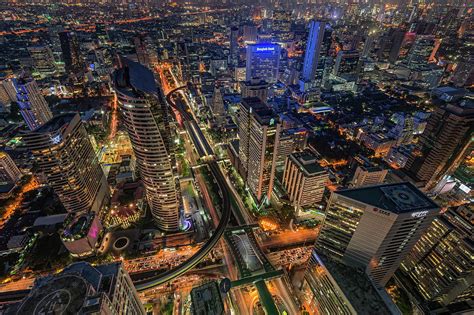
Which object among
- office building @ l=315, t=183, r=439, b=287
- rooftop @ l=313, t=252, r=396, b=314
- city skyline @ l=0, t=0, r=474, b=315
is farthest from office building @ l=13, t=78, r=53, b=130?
rooftop @ l=313, t=252, r=396, b=314

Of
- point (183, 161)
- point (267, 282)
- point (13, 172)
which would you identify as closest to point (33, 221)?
point (13, 172)

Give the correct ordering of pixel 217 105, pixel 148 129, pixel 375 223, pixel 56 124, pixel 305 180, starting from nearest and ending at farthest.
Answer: pixel 375 223, pixel 148 129, pixel 56 124, pixel 305 180, pixel 217 105

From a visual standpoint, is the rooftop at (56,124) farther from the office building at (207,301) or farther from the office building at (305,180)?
the office building at (305,180)

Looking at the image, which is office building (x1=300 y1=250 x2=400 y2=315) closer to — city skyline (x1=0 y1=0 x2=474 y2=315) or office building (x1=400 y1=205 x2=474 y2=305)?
city skyline (x1=0 y1=0 x2=474 y2=315)

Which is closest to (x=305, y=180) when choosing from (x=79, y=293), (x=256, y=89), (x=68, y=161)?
(x=256, y=89)

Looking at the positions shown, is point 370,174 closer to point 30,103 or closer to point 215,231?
point 215,231

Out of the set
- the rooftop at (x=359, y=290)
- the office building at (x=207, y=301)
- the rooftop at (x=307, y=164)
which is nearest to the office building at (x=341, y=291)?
the rooftop at (x=359, y=290)
